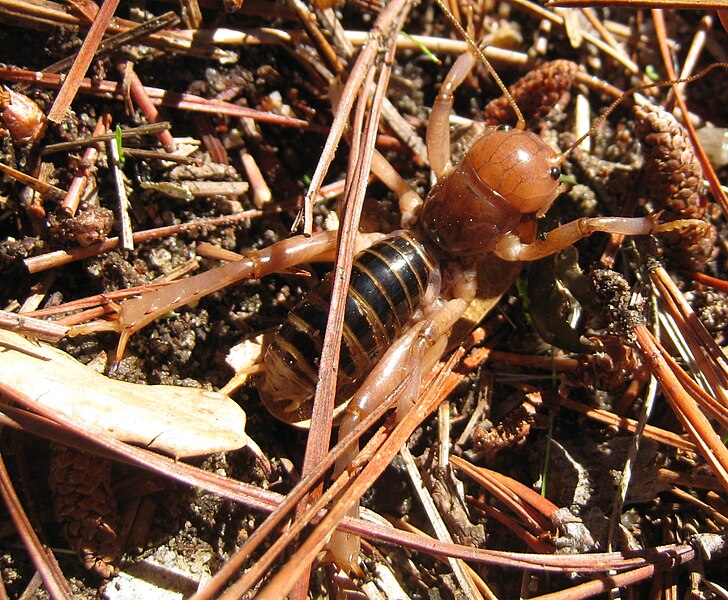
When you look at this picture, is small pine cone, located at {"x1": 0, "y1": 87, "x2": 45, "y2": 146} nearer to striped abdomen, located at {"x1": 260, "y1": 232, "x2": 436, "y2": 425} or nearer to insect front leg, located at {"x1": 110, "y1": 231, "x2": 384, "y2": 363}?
insect front leg, located at {"x1": 110, "y1": 231, "x2": 384, "y2": 363}

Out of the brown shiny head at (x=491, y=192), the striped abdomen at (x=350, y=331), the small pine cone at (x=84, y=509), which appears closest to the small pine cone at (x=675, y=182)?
the brown shiny head at (x=491, y=192)

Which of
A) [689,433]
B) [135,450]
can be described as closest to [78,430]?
[135,450]

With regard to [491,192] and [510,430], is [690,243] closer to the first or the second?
[491,192]

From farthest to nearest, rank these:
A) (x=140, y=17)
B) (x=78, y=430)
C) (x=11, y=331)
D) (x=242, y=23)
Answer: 1. (x=242, y=23)
2. (x=140, y=17)
3. (x=11, y=331)
4. (x=78, y=430)

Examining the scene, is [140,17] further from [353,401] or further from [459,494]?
[459,494]

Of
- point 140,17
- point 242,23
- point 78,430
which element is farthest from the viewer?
point 242,23

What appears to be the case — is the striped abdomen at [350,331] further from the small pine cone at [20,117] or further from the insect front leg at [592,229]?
the small pine cone at [20,117]
